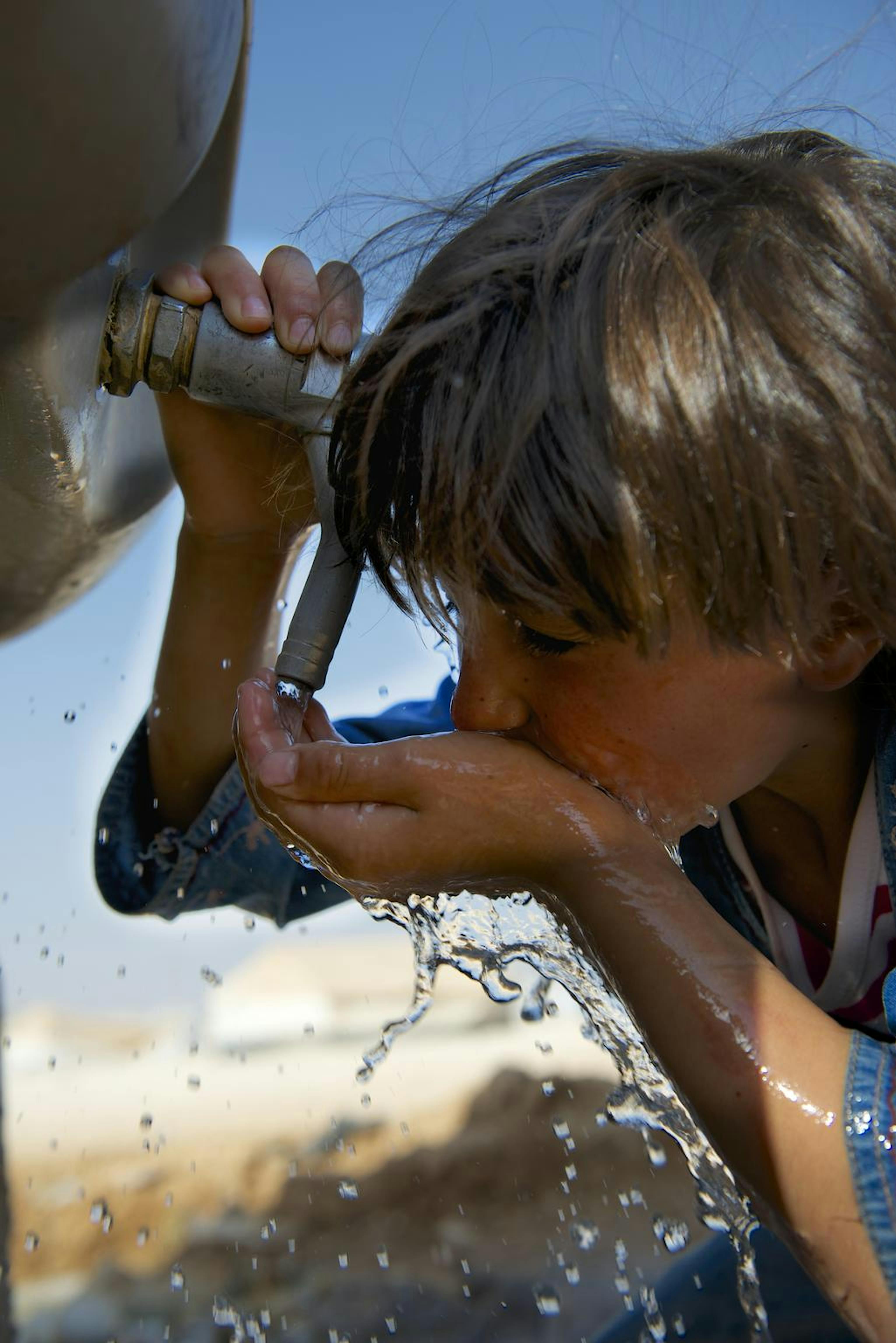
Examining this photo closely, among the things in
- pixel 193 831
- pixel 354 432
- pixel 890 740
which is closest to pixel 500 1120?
pixel 193 831

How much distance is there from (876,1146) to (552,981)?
0.51m

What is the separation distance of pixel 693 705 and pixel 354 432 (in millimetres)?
397

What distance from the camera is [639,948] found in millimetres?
1041

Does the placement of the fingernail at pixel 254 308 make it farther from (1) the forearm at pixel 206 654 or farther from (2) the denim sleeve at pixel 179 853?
(2) the denim sleeve at pixel 179 853

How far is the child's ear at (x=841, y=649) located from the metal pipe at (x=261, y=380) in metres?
0.44

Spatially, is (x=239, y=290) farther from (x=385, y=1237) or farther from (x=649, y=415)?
(x=385, y=1237)

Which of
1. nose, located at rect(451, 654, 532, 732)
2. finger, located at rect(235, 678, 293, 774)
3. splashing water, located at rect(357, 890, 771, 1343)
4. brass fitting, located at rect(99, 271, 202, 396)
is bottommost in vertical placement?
splashing water, located at rect(357, 890, 771, 1343)

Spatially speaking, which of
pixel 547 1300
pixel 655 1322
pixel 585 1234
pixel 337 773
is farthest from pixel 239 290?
pixel 585 1234

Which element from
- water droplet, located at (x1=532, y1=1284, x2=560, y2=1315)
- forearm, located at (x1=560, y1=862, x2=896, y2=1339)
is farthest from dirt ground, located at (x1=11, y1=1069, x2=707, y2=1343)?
forearm, located at (x1=560, y1=862, x2=896, y2=1339)

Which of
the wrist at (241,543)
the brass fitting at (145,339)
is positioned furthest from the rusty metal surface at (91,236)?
the wrist at (241,543)

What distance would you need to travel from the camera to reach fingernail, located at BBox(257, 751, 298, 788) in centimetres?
112

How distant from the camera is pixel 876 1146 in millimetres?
951

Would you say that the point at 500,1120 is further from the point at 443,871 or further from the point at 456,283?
the point at 456,283

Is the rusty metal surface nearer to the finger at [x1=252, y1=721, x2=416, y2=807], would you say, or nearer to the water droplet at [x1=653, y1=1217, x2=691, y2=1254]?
the finger at [x1=252, y1=721, x2=416, y2=807]
